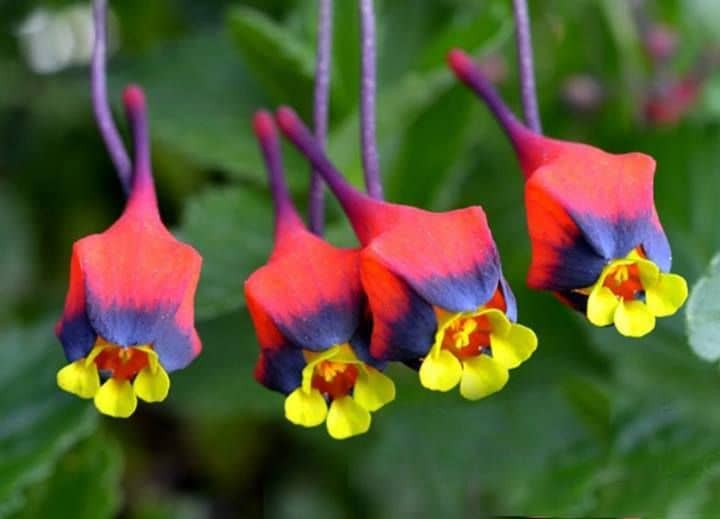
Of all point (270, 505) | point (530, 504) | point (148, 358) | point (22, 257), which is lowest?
point (270, 505)

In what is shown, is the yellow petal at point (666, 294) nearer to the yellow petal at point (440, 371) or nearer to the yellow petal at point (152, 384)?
the yellow petal at point (440, 371)

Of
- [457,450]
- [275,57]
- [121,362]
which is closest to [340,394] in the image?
[121,362]

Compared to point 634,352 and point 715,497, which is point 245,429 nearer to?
point 634,352

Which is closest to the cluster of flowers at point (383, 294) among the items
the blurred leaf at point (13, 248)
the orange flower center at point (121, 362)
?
the orange flower center at point (121, 362)

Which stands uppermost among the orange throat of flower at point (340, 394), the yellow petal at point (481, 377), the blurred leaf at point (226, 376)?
the yellow petal at point (481, 377)

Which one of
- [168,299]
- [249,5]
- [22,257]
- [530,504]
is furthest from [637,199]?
[22,257]

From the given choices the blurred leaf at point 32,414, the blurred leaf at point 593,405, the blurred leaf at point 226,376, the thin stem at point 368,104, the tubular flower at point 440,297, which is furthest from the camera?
the blurred leaf at point 226,376
